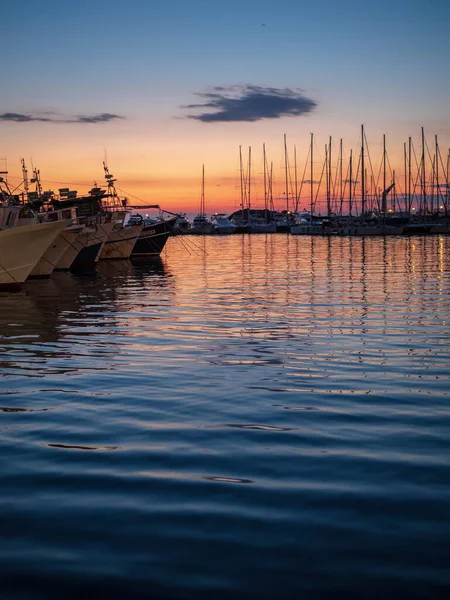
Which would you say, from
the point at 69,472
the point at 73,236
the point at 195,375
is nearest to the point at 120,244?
the point at 73,236

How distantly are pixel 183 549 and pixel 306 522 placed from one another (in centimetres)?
107

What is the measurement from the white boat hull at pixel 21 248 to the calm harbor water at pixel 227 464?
53.5 feet

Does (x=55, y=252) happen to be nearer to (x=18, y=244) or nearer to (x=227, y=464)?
(x=18, y=244)

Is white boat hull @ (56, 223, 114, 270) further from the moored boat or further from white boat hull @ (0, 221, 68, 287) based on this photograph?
white boat hull @ (0, 221, 68, 287)

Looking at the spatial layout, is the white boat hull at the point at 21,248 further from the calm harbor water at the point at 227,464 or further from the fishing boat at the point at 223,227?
the fishing boat at the point at 223,227

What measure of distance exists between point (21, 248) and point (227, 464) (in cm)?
2868

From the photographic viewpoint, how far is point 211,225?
7510 inches

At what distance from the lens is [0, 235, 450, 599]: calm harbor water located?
521cm

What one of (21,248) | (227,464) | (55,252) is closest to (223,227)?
(55,252)

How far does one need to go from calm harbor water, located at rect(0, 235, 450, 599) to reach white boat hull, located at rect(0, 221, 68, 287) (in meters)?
16.3

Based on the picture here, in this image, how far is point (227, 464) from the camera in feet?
25.1

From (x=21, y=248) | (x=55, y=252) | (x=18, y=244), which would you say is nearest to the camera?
(x=18, y=244)

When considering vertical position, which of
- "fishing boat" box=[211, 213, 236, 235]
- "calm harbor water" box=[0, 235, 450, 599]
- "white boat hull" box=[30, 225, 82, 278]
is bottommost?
"calm harbor water" box=[0, 235, 450, 599]

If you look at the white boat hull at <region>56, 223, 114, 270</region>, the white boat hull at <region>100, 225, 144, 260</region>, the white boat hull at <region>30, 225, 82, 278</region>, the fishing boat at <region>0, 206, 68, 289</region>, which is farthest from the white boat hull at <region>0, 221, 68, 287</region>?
the white boat hull at <region>100, 225, 144, 260</region>
